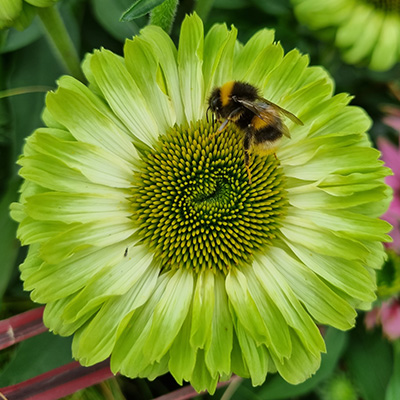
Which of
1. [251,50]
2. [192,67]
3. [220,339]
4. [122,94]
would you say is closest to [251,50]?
[251,50]

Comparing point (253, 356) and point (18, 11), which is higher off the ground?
point (18, 11)

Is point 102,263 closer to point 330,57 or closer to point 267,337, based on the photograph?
point 267,337

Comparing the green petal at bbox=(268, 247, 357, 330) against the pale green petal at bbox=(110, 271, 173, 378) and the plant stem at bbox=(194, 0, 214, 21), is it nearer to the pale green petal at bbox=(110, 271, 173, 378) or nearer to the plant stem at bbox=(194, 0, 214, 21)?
the pale green petal at bbox=(110, 271, 173, 378)

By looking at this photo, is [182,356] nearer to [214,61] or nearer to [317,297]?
[317,297]

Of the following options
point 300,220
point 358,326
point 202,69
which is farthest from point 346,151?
point 358,326

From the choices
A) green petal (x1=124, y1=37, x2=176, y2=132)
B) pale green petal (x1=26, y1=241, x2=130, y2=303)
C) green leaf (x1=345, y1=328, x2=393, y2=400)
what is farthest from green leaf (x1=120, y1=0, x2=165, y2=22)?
green leaf (x1=345, y1=328, x2=393, y2=400)

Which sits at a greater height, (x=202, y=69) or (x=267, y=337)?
(x=202, y=69)
